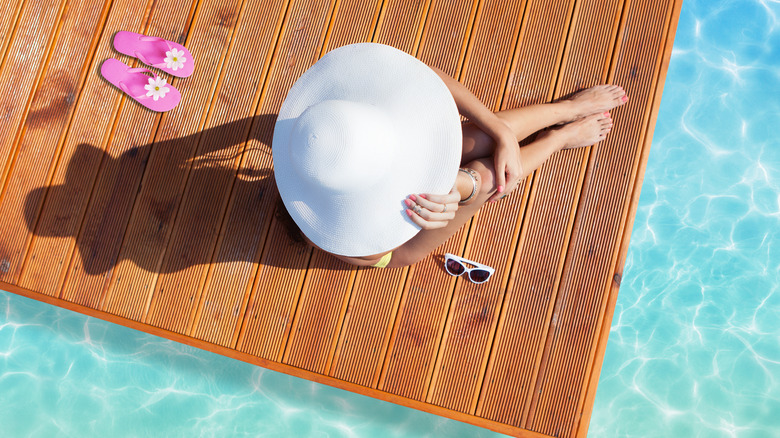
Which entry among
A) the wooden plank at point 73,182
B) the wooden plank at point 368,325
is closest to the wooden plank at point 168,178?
the wooden plank at point 73,182

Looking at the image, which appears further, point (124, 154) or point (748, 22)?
point (748, 22)

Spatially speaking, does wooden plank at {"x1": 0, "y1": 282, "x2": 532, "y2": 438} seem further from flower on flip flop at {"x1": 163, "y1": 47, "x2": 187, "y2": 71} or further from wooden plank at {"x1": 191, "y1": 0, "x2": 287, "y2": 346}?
flower on flip flop at {"x1": 163, "y1": 47, "x2": 187, "y2": 71}

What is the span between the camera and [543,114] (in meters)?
2.39

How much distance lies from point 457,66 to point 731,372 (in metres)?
2.95

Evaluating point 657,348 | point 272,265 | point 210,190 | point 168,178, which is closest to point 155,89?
point 168,178

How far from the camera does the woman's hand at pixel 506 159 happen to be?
2.04 meters

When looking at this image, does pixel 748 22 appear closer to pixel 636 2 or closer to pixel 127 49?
pixel 636 2

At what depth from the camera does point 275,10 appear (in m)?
2.68

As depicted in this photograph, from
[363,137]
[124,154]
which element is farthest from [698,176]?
[124,154]

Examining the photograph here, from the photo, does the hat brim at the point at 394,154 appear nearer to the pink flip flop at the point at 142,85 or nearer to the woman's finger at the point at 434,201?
the woman's finger at the point at 434,201

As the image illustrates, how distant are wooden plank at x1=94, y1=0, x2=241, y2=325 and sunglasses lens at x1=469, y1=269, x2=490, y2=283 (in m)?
1.51

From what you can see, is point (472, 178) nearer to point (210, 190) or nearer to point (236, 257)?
point (236, 257)

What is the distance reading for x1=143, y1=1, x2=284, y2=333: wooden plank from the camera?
254cm

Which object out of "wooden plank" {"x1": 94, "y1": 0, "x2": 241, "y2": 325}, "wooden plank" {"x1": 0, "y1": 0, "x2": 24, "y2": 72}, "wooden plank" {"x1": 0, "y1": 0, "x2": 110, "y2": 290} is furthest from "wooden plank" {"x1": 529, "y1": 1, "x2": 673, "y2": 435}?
"wooden plank" {"x1": 0, "y1": 0, "x2": 24, "y2": 72}
